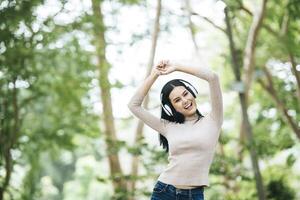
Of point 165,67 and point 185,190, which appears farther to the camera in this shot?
point 165,67

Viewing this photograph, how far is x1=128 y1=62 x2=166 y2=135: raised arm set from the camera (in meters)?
2.74

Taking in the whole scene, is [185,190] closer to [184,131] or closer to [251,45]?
[184,131]

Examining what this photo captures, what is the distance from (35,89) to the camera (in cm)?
792

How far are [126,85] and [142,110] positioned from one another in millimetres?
6270

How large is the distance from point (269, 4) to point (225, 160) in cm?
206

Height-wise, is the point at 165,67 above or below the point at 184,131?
above

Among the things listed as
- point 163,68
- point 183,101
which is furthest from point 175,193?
point 163,68

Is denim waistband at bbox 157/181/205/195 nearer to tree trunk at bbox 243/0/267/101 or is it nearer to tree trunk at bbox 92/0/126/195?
tree trunk at bbox 243/0/267/101

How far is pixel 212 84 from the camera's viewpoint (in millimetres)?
2613

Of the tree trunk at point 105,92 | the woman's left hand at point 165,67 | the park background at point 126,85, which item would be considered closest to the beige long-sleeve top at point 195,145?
the woman's left hand at point 165,67

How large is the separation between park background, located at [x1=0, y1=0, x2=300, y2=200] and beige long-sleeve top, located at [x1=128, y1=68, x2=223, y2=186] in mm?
2343

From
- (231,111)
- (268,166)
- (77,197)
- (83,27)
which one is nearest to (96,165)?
(77,197)

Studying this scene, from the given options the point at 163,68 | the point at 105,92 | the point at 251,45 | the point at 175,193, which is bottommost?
the point at 175,193

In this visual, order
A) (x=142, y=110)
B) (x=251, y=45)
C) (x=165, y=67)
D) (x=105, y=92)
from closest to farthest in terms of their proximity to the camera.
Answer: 1. (x=165, y=67)
2. (x=142, y=110)
3. (x=251, y=45)
4. (x=105, y=92)
